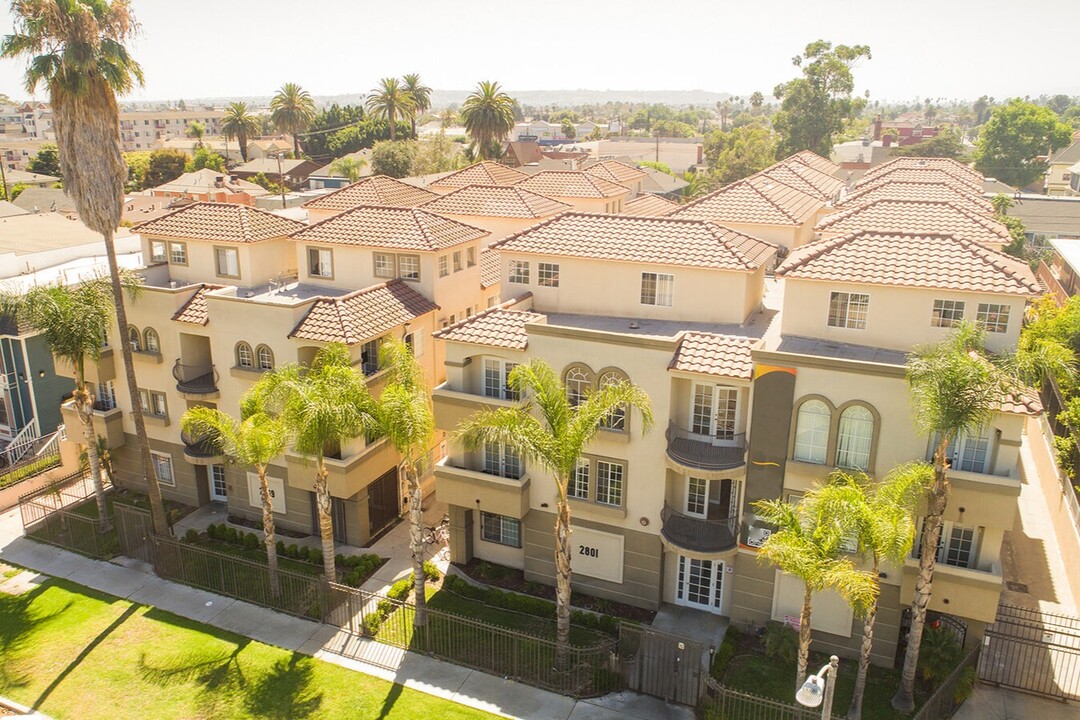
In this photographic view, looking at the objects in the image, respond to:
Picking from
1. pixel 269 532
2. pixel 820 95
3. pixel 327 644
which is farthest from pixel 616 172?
pixel 820 95

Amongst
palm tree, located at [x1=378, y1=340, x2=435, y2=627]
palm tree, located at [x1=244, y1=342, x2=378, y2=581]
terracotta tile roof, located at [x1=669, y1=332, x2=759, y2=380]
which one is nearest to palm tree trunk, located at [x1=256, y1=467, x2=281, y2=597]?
palm tree, located at [x1=244, y1=342, x2=378, y2=581]

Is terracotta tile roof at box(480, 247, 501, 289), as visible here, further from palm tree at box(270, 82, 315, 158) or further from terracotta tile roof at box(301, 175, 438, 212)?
palm tree at box(270, 82, 315, 158)

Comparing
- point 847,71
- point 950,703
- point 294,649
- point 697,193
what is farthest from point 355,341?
point 847,71

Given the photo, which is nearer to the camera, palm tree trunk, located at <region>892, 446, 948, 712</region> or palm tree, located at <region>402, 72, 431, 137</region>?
palm tree trunk, located at <region>892, 446, 948, 712</region>

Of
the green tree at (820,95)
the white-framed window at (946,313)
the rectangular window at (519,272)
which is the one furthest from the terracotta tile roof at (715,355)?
the green tree at (820,95)

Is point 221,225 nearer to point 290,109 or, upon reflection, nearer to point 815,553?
point 815,553

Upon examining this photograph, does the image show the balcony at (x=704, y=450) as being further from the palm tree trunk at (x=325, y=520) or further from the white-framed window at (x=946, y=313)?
the palm tree trunk at (x=325, y=520)

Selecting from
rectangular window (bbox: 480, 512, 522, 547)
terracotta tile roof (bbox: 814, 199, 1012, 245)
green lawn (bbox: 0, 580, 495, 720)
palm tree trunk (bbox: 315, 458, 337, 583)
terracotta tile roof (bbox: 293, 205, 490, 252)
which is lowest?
green lawn (bbox: 0, 580, 495, 720)
